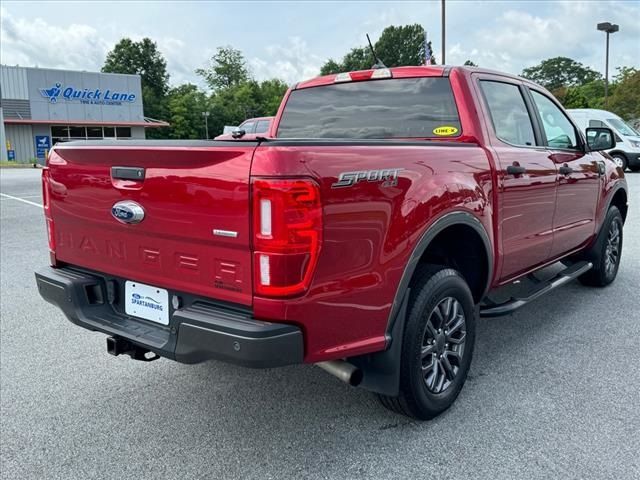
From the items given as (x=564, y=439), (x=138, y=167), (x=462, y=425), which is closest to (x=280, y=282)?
(x=138, y=167)

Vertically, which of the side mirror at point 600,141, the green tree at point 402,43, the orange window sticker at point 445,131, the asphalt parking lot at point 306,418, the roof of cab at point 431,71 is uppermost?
the green tree at point 402,43

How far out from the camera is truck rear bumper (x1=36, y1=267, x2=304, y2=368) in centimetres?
218

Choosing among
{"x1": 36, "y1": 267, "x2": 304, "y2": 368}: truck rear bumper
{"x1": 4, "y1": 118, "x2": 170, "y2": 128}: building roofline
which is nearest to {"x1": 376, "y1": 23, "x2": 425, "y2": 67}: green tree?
{"x1": 4, "y1": 118, "x2": 170, "y2": 128}: building roofline

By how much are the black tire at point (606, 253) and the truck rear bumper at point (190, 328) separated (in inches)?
156

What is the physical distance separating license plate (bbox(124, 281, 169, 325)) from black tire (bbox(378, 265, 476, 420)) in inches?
45.8

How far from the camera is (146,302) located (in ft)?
8.79

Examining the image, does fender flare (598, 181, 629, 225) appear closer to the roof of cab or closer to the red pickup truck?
the red pickup truck

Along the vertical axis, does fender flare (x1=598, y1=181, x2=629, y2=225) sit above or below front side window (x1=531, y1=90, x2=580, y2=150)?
below

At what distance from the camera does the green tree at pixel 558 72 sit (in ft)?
291

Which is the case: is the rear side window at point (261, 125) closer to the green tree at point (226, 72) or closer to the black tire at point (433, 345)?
the black tire at point (433, 345)

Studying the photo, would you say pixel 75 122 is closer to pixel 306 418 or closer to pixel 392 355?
pixel 306 418

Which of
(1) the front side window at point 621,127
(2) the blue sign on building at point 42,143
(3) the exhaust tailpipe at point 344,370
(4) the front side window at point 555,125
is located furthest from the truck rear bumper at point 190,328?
(2) the blue sign on building at point 42,143

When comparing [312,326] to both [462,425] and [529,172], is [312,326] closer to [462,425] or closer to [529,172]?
[462,425]

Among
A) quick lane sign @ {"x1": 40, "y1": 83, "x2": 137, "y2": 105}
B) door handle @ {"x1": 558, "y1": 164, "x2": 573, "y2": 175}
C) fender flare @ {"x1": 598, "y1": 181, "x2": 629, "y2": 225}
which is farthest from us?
quick lane sign @ {"x1": 40, "y1": 83, "x2": 137, "y2": 105}
